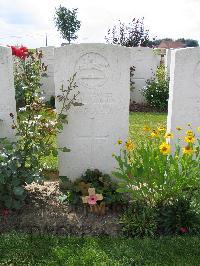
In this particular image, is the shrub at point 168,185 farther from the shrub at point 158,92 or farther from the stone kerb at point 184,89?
the shrub at point 158,92

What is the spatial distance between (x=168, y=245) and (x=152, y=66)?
8.24 metres

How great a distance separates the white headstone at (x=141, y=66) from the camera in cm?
1102

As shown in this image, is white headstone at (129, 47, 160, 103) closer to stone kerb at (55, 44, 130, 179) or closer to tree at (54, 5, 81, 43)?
stone kerb at (55, 44, 130, 179)

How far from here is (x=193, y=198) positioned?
3875 mm

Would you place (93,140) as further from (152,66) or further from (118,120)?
(152,66)

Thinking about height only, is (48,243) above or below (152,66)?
below

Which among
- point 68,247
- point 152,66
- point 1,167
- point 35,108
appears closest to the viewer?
point 68,247

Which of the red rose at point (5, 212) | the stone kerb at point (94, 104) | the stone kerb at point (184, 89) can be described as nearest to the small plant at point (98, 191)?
the stone kerb at point (94, 104)

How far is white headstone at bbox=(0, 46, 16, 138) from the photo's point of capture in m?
4.20

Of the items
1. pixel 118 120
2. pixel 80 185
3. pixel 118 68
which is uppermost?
pixel 118 68

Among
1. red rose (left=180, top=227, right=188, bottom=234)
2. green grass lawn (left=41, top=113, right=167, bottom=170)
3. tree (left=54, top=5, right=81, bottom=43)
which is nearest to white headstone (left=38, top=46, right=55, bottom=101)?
green grass lawn (left=41, top=113, right=167, bottom=170)

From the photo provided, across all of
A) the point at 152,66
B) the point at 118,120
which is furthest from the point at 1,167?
the point at 152,66

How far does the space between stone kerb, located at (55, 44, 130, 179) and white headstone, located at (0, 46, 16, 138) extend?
0.51 m

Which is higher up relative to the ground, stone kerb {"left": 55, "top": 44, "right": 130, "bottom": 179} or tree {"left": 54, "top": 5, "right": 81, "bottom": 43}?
tree {"left": 54, "top": 5, "right": 81, "bottom": 43}
